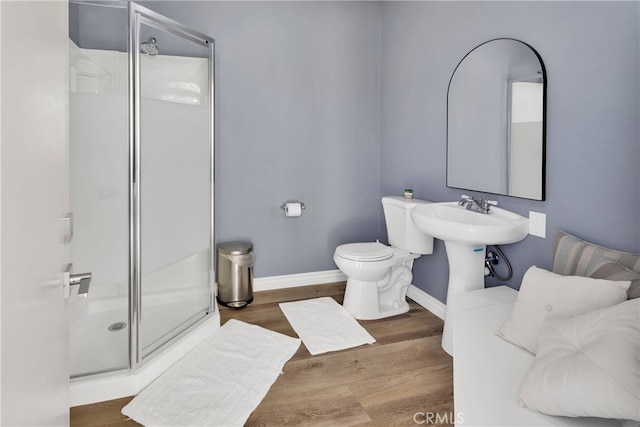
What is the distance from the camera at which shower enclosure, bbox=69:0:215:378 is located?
6.30 ft

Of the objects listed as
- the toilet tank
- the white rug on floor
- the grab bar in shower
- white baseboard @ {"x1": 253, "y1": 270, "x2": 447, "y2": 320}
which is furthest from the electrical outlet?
the grab bar in shower

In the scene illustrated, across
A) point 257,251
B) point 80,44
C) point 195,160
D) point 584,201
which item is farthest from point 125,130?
point 584,201

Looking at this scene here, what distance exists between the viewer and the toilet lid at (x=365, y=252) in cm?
269

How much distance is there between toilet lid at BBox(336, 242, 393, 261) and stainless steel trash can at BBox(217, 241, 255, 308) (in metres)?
0.73

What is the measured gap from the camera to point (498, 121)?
7.30 ft

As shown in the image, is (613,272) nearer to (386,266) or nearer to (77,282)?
(386,266)

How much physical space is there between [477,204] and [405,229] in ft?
1.99

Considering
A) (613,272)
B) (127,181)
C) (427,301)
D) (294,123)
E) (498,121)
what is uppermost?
(294,123)

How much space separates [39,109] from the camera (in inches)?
26.3

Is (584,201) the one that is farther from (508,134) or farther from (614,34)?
(614,34)

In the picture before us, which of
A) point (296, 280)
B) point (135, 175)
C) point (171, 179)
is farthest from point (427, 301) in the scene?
point (135, 175)

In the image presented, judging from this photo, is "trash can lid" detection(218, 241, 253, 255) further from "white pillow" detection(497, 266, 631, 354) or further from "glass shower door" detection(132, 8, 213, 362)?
"white pillow" detection(497, 266, 631, 354)

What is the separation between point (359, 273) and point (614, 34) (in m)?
1.84
